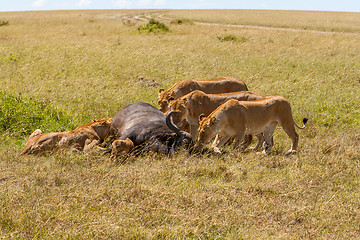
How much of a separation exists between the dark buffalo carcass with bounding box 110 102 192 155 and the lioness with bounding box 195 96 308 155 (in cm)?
43

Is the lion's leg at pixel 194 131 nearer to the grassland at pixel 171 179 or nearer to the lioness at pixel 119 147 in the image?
the grassland at pixel 171 179

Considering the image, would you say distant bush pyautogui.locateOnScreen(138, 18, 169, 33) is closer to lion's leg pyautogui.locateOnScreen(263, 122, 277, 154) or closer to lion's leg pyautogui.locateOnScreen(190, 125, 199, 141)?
lion's leg pyautogui.locateOnScreen(190, 125, 199, 141)

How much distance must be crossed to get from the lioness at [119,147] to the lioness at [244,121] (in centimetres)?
125

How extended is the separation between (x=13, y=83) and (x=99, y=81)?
9.03ft

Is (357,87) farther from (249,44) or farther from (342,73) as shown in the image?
(249,44)

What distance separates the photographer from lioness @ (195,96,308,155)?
776 centimetres

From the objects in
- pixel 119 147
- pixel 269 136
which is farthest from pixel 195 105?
pixel 119 147

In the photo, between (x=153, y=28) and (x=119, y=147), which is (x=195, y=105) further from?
(x=153, y=28)

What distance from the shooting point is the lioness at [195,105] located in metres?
8.69

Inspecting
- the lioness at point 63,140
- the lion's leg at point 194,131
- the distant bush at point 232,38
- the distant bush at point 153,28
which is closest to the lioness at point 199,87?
the lion's leg at point 194,131

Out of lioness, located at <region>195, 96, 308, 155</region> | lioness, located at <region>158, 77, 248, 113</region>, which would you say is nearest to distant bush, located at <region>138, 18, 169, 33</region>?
lioness, located at <region>158, 77, 248, 113</region>

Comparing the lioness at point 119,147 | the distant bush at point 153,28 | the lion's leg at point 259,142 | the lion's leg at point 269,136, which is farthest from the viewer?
the distant bush at point 153,28

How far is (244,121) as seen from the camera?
314 inches

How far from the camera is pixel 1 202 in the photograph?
5.10 m
